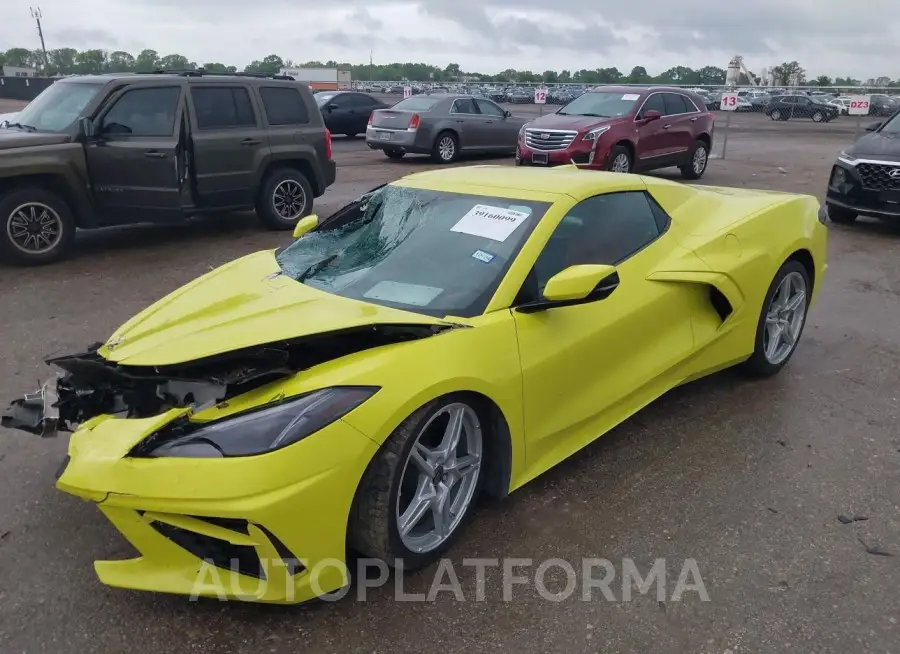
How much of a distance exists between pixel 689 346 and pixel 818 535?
3.75 feet

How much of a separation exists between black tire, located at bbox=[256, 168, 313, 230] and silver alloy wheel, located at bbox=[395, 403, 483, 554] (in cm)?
685

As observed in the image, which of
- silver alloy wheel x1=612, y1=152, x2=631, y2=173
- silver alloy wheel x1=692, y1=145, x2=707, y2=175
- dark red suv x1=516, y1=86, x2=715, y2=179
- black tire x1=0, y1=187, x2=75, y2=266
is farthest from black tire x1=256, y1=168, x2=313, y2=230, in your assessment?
silver alloy wheel x1=692, y1=145, x2=707, y2=175

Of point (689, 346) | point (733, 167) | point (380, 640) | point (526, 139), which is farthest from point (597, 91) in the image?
point (380, 640)

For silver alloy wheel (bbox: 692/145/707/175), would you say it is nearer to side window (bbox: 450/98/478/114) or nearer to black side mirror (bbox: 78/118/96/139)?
side window (bbox: 450/98/478/114)

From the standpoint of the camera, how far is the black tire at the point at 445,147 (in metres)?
16.8

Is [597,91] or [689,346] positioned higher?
[597,91]

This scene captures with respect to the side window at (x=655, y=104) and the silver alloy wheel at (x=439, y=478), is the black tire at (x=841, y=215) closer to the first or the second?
the side window at (x=655, y=104)

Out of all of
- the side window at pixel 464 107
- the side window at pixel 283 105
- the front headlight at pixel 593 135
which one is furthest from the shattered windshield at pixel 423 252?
the side window at pixel 464 107

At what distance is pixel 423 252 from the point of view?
11.7ft

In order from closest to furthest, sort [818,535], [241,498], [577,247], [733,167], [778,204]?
[241,498] → [818,535] → [577,247] → [778,204] → [733,167]

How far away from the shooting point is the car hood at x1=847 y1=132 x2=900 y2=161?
368 inches

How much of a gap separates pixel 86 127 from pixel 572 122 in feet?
27.5

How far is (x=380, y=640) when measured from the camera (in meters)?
2.62

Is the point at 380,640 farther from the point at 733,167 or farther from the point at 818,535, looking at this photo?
the point at 733,167
